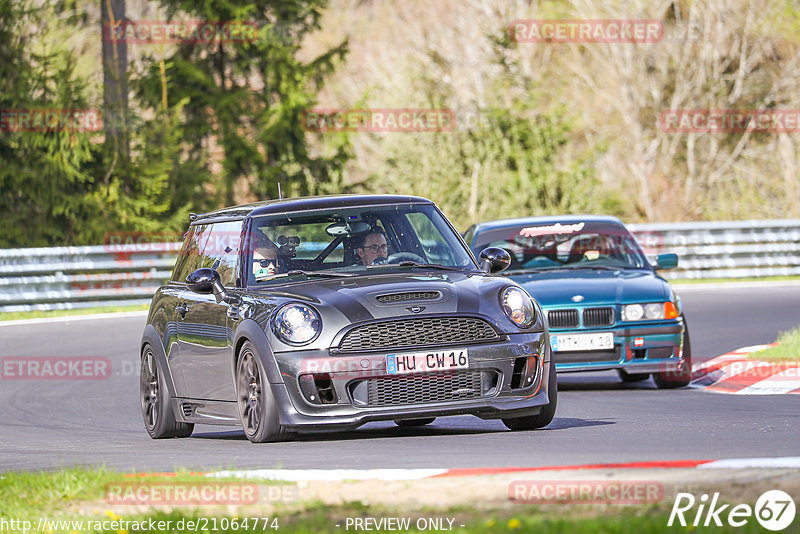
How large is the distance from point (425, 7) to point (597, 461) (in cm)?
4988

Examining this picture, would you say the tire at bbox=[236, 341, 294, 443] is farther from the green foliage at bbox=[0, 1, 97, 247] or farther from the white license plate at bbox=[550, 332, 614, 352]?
the green foliage at bbox=[0, 1, 97, 247]

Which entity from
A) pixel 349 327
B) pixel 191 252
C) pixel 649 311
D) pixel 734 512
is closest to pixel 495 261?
pixel 349 327

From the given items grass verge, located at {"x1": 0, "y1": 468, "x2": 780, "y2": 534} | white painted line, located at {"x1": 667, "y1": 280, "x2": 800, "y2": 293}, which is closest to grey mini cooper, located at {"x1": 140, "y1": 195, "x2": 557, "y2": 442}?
grass verge, located at {"x1": 0, "y1": 468, "x2": 780, "y2": 534}

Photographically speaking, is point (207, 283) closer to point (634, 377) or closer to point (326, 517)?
point (326, 517)

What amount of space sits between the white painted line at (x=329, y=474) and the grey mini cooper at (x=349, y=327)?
1.79 meters

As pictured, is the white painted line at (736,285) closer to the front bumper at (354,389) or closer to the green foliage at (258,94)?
the green foliage at (258,94)

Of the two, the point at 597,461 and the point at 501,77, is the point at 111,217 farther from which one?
the point at 597,461

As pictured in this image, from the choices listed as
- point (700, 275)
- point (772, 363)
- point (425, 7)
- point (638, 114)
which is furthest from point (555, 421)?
point (425, 7)

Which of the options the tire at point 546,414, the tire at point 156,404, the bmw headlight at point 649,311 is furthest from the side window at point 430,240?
the bmw headlight at point 649,311

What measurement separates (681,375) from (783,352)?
5.12ft

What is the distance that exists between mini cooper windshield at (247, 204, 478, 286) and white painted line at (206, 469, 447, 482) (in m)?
2.80

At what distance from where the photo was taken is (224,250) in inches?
403

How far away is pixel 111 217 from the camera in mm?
29391

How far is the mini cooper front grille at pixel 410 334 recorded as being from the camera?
864 cm
